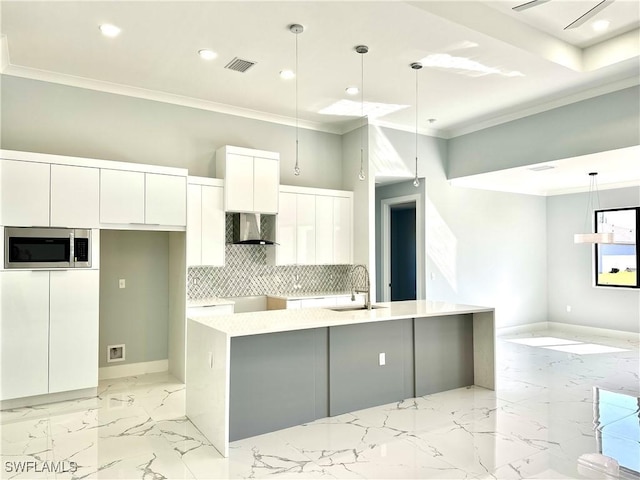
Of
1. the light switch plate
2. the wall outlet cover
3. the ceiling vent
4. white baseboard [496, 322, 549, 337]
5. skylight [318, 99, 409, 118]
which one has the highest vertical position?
the ceiling vent

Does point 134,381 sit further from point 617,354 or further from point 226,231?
point 617,354

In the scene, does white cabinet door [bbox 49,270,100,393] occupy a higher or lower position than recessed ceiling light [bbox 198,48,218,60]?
lower

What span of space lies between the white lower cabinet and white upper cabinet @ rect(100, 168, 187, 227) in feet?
2.24

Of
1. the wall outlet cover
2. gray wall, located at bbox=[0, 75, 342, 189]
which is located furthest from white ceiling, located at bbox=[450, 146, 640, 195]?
the wall outlet cover

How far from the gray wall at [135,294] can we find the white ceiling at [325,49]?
174 cm

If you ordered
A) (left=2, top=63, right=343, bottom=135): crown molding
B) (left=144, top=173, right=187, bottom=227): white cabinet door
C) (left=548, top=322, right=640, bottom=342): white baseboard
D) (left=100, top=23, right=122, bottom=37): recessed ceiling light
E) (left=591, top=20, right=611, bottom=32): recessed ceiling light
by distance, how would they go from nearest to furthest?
(left=100, top=23, right=122, bottom=37): recessed ceiling light
(left=591, top=20, right=611, bottom=32): recessed ceiling light
(left=2, top=63, right=343, bottom=135): crown molding
(left=144, top=173, right=187, bottom=227): white cabinet door
(left=548, top=322, right=640, bottom=342): white baseboard

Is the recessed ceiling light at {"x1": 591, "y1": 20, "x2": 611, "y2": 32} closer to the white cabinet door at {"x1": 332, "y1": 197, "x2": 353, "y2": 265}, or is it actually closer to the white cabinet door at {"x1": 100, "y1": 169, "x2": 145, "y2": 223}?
the white cabinet door at {"x1": 332, "y1": 197, "x2": 353, "y2": 265}

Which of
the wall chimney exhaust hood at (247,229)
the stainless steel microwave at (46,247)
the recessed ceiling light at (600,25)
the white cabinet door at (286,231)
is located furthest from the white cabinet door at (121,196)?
the recessed ceiling light at (600,25)

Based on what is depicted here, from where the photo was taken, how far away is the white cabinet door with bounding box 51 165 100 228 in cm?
420

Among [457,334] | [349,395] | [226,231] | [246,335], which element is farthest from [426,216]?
[246,335]

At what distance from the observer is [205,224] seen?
5.18m

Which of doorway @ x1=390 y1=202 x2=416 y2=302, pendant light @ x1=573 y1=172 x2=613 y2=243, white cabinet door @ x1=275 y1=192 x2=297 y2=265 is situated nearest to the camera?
white cabinet door @ x1=275 y1=192 x2=297 y2=265

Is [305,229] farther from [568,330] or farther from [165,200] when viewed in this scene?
[568,330]

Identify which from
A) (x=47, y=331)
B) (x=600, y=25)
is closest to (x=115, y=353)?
(x=47, y=331)
